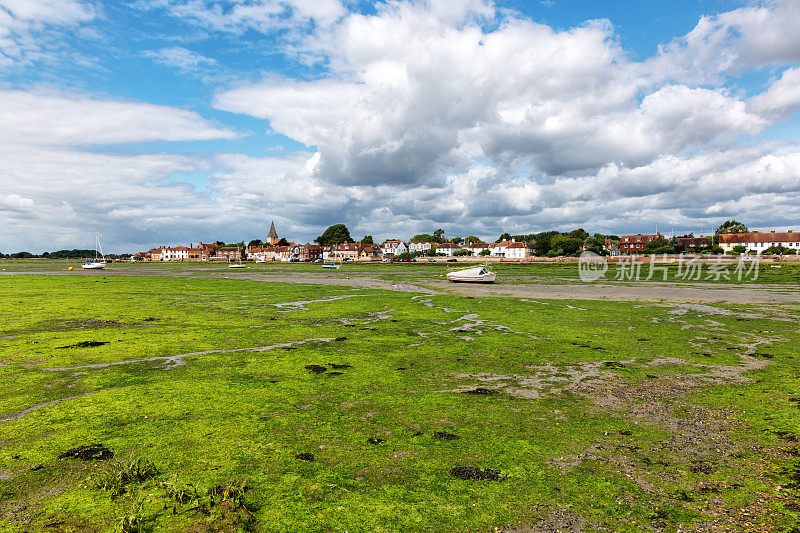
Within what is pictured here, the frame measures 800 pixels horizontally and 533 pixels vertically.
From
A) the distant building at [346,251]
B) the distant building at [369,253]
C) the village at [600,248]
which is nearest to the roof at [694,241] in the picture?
the village at [600,248]

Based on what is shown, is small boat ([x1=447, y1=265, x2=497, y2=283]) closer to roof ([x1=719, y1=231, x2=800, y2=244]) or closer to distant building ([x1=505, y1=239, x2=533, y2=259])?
distant building ([x1=505, y1=239, x2=533, y2=259])

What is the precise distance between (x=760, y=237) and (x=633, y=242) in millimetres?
38776

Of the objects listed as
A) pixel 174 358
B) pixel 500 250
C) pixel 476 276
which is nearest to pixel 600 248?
pixel 500 250

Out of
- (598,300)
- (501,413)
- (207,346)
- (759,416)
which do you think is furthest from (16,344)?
(598,300)

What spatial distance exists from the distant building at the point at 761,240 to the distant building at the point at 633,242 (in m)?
24.2

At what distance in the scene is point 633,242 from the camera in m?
166

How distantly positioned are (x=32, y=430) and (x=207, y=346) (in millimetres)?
6423

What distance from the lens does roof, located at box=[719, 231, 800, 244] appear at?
441 ft

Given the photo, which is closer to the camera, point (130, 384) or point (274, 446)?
point (274, 446)

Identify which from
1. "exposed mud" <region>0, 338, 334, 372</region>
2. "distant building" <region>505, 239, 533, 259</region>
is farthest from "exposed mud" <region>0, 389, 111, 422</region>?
"distant building" <region>505, 239, 533, 259</region>

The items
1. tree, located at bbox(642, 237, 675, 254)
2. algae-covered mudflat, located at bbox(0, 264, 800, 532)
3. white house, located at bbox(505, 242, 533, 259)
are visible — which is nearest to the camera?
algae-covered mudflat, located at bbox(0, 264, 800, 532)

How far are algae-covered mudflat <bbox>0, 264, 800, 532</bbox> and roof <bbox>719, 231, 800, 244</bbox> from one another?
6215 inches

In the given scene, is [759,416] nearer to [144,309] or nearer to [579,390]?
[579,390]

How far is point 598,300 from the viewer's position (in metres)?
27.4
